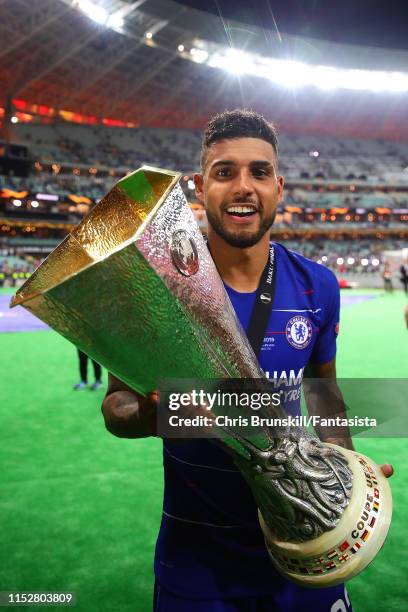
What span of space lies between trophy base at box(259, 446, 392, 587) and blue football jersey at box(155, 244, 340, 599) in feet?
1.29

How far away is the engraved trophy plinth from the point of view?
2.40 ft

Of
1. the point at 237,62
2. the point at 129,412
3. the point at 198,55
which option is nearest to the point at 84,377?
the point at 129,412

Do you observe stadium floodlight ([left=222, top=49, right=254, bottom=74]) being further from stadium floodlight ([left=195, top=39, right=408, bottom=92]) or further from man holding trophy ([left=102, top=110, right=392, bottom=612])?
man holding trophy ([left=102, top=110, right=392, bottom=612])

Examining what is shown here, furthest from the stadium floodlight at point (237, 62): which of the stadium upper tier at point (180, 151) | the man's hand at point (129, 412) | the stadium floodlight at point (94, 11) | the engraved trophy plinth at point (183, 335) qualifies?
the engraved trophy plinth at point (183, 335)

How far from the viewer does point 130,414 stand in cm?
111

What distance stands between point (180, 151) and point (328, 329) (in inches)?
2319

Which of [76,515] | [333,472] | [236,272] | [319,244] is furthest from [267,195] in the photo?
[319,244]

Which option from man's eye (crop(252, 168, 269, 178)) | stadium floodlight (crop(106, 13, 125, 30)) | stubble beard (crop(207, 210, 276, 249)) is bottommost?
stubble beard (crop(207, 210, 276, 249))

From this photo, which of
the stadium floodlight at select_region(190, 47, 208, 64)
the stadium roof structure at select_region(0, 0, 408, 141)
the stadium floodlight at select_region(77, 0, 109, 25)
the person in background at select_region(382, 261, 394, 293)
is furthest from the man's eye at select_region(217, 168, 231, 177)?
the stadium floodlight at select_region(190, 47, 208, 64)

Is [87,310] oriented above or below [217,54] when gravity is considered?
below

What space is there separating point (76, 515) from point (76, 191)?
51.1 meters

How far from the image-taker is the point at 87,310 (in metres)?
0.73

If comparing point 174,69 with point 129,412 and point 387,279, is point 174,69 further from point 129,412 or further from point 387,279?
point 129,412

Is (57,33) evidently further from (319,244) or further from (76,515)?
(76,515)
